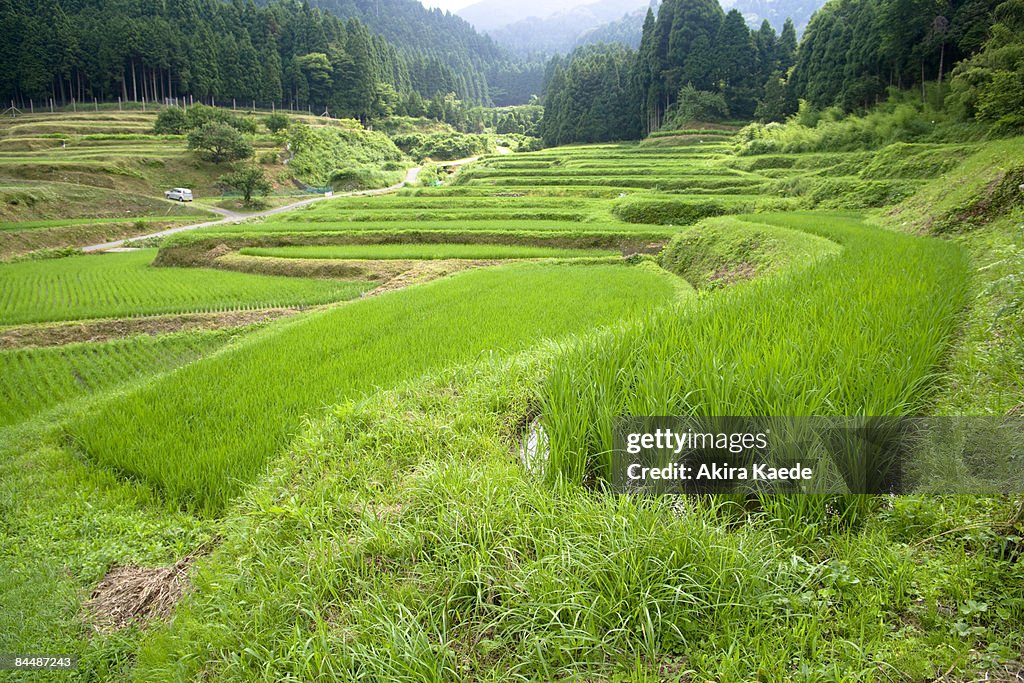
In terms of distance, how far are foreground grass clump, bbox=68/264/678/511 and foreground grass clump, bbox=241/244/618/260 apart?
22.1 ft

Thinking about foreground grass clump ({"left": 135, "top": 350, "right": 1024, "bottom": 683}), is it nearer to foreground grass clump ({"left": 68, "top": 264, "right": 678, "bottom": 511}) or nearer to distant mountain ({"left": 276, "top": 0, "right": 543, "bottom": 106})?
foreground grass clump ({"left": 68, "top": 264, "right": 678, "bottom": 511})

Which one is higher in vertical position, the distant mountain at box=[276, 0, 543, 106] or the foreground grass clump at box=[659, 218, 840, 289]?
the distant mountain at box=[276, 0, 543, 106]

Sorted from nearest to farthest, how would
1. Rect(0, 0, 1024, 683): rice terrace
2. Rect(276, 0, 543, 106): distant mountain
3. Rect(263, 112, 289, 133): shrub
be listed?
Rect(0, 0, 1024, 683): rice terrace
Rect(263, 112, 289, 133): shrub
Rect(276, 0, 543, 106): distant mountain

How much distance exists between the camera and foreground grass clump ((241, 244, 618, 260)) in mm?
16828

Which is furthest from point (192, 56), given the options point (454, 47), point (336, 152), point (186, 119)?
point (454, 47)

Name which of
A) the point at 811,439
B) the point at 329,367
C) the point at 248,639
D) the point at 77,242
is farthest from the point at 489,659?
the point at 77,242

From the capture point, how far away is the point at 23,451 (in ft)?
16.4

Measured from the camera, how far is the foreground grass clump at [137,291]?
11.4 m

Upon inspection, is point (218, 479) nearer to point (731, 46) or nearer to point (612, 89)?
point (731, 46)

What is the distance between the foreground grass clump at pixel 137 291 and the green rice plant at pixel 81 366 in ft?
7.61

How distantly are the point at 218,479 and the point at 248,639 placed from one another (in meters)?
2.29

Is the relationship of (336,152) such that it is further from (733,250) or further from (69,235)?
(733,250)

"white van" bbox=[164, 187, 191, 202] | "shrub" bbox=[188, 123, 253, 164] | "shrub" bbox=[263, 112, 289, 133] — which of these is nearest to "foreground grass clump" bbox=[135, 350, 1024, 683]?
"white van" bbox=[164, 187, 191, 202]

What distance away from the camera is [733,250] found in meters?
11.7
